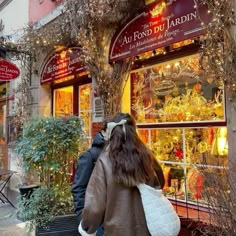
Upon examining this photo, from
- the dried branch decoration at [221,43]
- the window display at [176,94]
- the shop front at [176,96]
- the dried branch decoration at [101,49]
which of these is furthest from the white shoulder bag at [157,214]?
the dried branch decoration at [101,49]

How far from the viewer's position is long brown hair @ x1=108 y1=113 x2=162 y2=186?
254 cm

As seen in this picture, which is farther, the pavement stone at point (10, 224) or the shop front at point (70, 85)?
the shop front at point (70, 85)

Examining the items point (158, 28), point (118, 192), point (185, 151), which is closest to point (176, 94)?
point (185, 151)

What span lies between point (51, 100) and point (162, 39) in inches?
163

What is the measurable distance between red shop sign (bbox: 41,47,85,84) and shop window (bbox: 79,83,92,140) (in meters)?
0.47

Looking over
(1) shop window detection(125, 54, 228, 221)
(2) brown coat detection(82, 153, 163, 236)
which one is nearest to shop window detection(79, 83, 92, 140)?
(1) shop window detection(125, 54, 228, 221)

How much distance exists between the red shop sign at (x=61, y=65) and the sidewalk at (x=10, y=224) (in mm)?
3114

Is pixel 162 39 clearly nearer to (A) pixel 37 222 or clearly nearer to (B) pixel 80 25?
(B) pixel 80 25

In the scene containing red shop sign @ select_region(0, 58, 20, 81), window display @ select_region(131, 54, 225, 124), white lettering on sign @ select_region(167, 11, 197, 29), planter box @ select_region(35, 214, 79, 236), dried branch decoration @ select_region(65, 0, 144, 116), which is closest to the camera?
white lettering on sign @ select_region(167, 11, 197, 29)

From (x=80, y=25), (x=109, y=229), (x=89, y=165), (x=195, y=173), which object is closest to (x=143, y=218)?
(x=109, y=229)

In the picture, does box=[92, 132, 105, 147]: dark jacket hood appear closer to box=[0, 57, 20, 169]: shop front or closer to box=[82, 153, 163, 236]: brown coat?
box=[82, 153, 163, 236]: brown coat

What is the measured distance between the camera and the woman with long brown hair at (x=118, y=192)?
2.52m

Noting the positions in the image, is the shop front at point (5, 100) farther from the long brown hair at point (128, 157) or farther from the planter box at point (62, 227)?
the long brown hair at point (128, 157)

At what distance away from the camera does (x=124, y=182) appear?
8.24 ft
